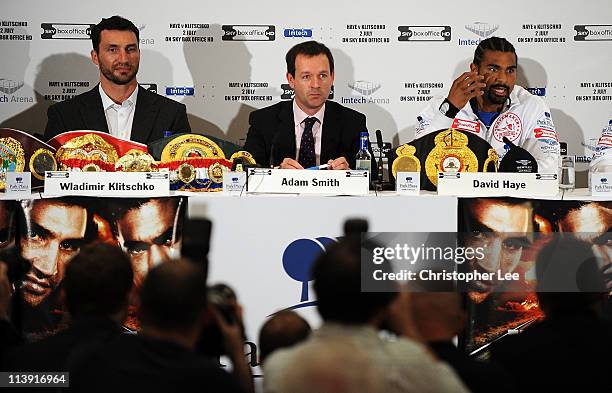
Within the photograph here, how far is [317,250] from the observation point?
3732 millimetres

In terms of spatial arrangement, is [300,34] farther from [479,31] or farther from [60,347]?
[60,347]

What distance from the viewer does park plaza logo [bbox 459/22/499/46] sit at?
19.3ft

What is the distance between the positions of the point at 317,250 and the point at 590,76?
3.06 m

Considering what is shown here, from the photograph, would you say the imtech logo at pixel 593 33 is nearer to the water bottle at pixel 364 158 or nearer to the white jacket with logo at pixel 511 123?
the white jacket with logo at pixel 511 123

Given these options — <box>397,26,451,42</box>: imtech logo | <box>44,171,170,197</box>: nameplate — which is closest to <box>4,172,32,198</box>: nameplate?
<box>44,171,170,197</box>: nameplate

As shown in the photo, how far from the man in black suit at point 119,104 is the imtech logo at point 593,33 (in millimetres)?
2704

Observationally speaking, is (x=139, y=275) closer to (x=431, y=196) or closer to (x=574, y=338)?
(x=431, y=196)

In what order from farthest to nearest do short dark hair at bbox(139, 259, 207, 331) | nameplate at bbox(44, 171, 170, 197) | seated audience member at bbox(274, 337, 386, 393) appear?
nameplate at bbox(44, 171, 170, 197) → short dark hair at bbox(139, 259, 207, 331) → seated audience member at bbox(274, 337, 386, 393)

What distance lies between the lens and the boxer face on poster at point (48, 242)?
3775mm

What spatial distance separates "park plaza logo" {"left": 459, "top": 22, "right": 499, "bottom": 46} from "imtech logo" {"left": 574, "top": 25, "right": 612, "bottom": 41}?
1.83 feet

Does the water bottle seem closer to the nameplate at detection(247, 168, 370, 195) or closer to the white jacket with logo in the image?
the nameplate at detection(247, 168, 370, 195)

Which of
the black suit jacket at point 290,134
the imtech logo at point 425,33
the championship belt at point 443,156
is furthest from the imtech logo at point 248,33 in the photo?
the championship belt at point 443,156

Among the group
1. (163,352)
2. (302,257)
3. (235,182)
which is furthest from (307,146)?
(163,352)

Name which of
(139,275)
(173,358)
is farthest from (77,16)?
(173,358)
